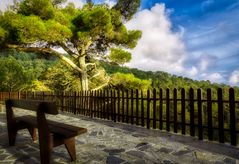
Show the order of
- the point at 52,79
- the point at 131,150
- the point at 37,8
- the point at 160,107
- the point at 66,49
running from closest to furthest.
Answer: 1. the point at 131,150
2. the point at 160,107
3. the point at 37,8
4. the point at 66,49
5. the point at 52,79

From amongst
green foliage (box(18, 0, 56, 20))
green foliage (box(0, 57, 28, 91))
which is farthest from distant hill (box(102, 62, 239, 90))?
green foliage (box(18, 0, 56, 20))

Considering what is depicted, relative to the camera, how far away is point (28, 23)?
12.2 meters

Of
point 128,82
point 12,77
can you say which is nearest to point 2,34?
point 128,82

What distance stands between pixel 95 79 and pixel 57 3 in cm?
672

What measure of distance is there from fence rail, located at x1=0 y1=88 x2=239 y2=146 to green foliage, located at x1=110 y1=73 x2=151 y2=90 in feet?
16.4

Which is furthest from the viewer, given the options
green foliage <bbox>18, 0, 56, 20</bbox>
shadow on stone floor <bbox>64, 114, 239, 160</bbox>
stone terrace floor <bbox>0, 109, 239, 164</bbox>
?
green foliage <bbox>18, 0, 56, 20</bbox>

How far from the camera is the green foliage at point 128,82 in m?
16.0

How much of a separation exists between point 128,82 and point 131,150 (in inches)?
476

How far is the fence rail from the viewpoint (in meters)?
5.21

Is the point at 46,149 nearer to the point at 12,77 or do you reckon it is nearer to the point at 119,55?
the point at 119,55

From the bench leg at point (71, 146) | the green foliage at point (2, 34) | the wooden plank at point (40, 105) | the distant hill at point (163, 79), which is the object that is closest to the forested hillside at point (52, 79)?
the green foliage at point (2, 34)

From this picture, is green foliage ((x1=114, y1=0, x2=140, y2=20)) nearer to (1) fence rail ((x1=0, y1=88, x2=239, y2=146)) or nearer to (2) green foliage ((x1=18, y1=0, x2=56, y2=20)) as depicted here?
(2) green foliage ((x1=18, y1=0, x2=56, y2=20))

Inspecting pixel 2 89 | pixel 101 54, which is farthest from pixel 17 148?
pixel 2 89

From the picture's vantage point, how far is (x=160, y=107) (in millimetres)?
6812
